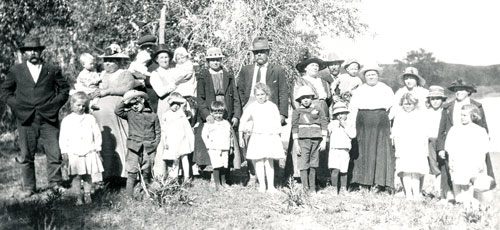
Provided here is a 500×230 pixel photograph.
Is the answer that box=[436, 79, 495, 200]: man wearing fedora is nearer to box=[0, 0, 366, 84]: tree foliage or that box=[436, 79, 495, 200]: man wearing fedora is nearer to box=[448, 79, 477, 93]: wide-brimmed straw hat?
box=[448, 79, 477, 93]: wide-brimmed straw hat

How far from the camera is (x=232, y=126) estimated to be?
8031mm

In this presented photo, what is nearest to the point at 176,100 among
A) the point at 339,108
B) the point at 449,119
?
the point at 339,108

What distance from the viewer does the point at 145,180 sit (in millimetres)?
7207

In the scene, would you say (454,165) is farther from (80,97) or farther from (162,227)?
(80,97)

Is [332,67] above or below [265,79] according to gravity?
above

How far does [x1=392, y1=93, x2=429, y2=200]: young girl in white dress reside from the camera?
7.17m

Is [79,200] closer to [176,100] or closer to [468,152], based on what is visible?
[176,100]

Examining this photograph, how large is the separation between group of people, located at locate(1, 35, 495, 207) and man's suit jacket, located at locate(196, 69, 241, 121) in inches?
0.6

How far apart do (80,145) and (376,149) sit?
4.17 meters

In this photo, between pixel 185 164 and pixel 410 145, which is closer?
pixel 410 145

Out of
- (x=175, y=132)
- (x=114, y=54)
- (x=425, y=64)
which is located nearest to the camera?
(x=175, y=132)

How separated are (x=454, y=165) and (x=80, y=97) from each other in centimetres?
499

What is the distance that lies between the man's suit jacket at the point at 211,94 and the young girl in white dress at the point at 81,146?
5.60 feet

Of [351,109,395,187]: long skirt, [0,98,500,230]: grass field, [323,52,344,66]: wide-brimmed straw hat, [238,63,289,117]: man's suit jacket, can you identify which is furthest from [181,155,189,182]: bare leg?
[323,52,344,66]: wide-brimmed straw hat
